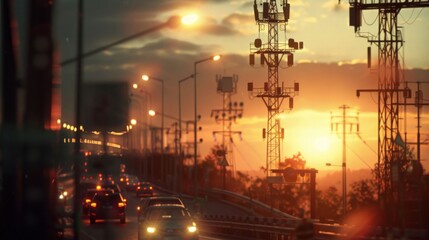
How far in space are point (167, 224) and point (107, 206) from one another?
2323 centimetres

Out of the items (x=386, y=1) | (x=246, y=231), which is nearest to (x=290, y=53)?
(x=386, y=1)

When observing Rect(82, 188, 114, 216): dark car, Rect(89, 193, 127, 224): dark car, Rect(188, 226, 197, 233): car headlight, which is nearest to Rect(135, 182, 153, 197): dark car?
Rect(82, 188, 114, 216): dark car

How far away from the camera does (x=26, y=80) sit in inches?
717

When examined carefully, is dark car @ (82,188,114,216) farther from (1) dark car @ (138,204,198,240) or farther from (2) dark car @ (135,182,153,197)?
(2) dark car @ (135,182,153,197)

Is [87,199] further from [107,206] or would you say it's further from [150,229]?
[150,229]

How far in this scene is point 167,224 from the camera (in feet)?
112

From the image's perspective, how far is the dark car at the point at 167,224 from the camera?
3378 centimetres

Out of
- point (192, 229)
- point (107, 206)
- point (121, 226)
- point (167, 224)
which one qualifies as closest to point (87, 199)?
point (107, 206)

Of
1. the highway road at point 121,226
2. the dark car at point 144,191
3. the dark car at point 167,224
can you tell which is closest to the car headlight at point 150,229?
the dark car at point 167,224

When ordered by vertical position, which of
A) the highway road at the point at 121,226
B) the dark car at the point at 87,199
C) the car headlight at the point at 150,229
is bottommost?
the highway road at the point at 121,226

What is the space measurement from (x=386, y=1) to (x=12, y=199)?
45.9 m

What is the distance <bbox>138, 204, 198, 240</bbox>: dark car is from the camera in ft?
111

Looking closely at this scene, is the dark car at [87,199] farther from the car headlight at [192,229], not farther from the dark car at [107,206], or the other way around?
the car headlight at [192,229]

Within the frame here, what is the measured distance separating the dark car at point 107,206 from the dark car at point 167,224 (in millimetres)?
21168
